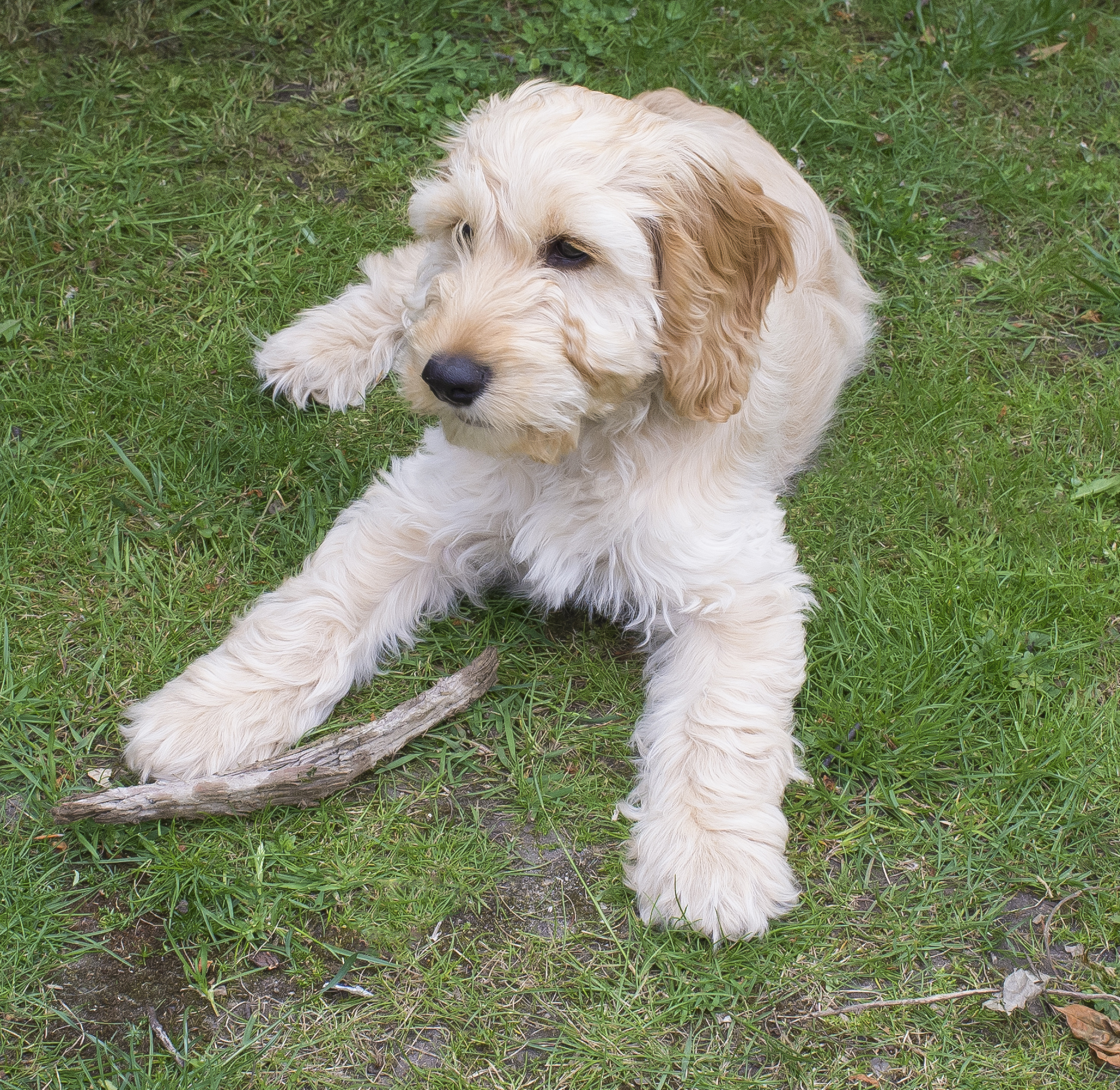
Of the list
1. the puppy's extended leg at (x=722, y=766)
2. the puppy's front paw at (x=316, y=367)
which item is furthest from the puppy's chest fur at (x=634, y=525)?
the puppy's front paw at (x=316, y=367)

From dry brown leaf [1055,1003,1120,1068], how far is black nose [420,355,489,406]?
2.21 metres

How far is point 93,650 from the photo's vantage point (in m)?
3.67

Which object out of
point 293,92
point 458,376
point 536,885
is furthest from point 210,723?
point 293,92

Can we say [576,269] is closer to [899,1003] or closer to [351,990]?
[351,990]

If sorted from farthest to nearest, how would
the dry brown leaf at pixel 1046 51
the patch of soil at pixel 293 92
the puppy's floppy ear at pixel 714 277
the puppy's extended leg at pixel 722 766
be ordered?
the dry brown leaf at pixel 1046 51, the patch of soil at pixel 293 92, the puppy's extended leg at pixel 722 766, the puppy's floppy ear at pixel 714 277

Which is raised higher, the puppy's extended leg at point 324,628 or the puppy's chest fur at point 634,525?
the puppy's chest fur at point 634,525

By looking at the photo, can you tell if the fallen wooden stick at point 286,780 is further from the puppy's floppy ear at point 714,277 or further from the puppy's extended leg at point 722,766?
the puppy's floppy ear at point 714,277

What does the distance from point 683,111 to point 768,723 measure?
85.2 inches

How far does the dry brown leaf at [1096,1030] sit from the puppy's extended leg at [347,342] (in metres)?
3.17

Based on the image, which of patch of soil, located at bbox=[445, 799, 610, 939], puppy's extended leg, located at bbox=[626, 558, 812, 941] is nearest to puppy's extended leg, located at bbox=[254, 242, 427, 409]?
puppy's extended leg, located at bbox=[626, 558, 812, 941]

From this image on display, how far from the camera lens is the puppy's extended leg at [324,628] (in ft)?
10.9

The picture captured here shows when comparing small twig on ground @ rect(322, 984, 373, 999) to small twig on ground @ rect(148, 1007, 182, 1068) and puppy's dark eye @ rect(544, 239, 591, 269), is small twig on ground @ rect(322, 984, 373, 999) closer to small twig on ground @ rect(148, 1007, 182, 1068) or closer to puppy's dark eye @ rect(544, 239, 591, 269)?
small twig on ground @ rect(148, 1007, 182, 1068)

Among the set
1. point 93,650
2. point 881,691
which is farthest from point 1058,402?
point 93,650

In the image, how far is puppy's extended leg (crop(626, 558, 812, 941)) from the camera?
10.0ft
